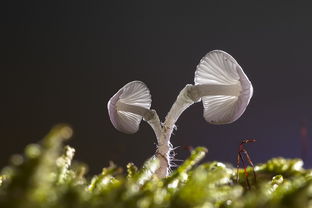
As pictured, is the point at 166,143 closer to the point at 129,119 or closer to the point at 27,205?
the point at 129,119

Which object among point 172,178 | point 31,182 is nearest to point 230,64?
point 172,178

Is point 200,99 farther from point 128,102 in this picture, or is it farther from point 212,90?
point 128,102

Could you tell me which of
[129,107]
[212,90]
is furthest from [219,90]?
[129,107]
